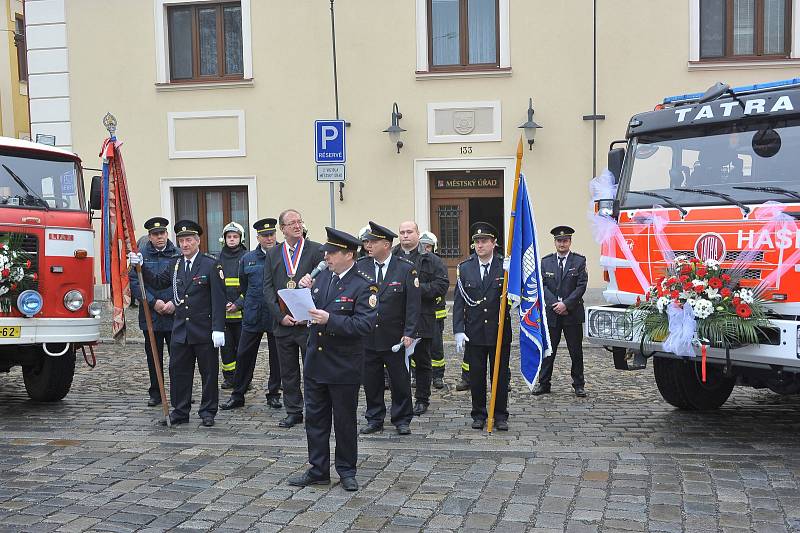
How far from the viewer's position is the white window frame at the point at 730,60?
1581 cm

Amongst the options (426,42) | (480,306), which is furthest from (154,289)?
(426,42)

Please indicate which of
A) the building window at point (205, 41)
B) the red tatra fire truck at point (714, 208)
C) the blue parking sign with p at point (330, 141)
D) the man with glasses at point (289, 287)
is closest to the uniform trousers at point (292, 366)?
the man with glasses at point (289, 287)

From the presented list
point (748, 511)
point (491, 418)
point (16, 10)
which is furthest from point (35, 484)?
point (16, 10)

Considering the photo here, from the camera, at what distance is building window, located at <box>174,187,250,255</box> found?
58.7ft

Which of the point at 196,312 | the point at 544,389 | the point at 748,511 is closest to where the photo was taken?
the point at 748,511

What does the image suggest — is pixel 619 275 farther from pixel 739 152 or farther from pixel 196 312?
pixel 196 312

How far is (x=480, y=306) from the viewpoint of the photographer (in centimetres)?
782

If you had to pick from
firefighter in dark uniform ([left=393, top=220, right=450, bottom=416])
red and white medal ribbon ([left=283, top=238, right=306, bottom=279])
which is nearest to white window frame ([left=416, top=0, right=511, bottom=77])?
firefighter in dark uniform ([left=393, top=220, right=450, bottom=416])

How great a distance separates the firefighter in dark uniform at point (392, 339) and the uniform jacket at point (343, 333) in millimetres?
1560

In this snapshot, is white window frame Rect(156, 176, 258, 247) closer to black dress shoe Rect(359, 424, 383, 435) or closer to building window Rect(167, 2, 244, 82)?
building window Rect(167, 2, 244, 82)

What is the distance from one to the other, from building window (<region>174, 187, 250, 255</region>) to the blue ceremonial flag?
1096 cm

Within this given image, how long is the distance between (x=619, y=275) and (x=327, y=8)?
36.6 feet

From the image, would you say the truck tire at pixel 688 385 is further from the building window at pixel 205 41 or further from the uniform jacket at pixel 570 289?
the building window at pixel 205 41

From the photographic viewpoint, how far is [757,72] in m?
15.9
